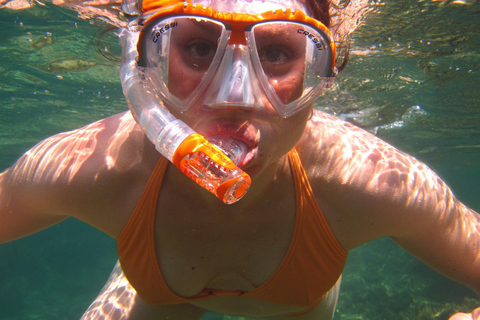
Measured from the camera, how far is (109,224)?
2.68 m

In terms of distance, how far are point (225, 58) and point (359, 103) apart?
11.0 m

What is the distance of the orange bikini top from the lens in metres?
2.51

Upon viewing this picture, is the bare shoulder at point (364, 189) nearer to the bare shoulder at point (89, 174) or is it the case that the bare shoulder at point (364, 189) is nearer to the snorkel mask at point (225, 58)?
the snorkel mask at point (225, 58)

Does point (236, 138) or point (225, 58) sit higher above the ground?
point (225, 58)

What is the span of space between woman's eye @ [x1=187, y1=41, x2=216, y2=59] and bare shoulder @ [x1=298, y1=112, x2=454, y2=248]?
1.24m

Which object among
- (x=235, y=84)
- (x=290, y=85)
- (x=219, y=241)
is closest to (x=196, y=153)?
(x=235, y=84)

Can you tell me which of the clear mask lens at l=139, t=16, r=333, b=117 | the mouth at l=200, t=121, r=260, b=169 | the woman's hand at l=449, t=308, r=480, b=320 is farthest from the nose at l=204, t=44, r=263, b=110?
the woman's hand at l=449, t=308, r=480, b=320

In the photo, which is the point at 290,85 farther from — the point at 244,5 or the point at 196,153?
the point at 196,153

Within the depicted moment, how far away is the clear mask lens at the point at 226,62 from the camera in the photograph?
70.3 inches

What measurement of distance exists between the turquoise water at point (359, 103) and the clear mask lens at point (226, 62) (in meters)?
5.04

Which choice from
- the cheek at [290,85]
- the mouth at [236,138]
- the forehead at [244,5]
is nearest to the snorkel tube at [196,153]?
the mouth at [236,138]

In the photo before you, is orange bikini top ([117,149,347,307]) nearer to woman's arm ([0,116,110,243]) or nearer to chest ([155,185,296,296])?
chest ([155,185,296,296])

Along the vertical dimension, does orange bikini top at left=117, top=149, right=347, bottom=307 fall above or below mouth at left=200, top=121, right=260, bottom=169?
below

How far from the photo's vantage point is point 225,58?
1.84 metres
